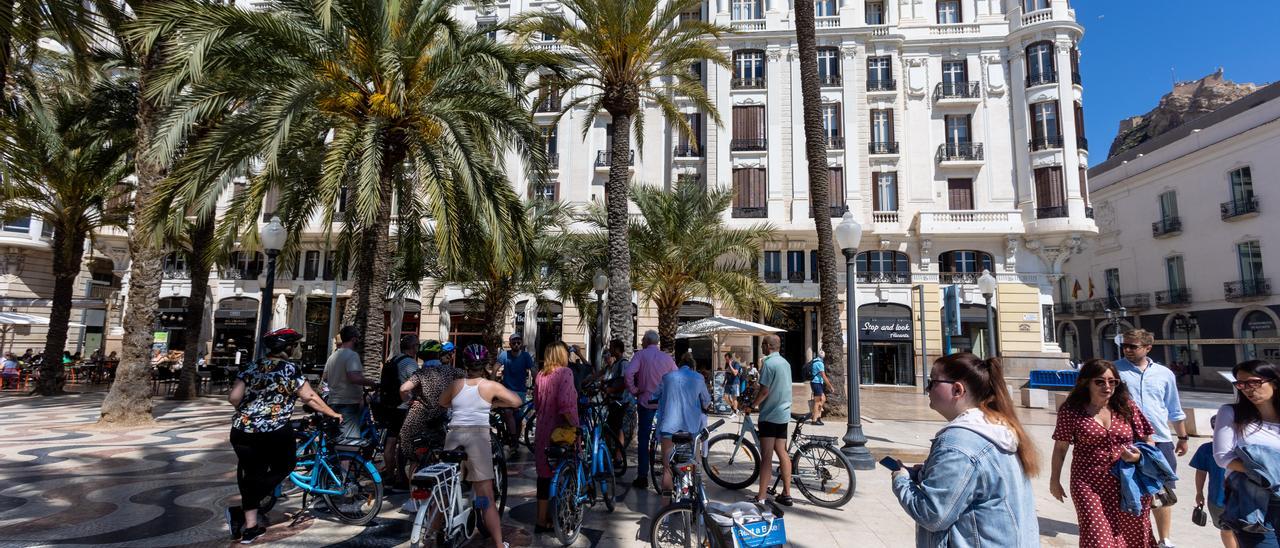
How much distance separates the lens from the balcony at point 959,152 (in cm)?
2711

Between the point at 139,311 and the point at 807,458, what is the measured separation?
11.7 m

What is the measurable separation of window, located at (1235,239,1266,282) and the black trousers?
1519 inches

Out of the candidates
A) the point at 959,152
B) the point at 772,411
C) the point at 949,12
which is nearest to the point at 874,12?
the point at 949,12

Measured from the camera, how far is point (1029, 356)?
2552 cm

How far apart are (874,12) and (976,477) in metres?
31.9

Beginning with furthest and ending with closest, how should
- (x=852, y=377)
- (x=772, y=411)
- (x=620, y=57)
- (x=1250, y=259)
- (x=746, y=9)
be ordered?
(x=746, y=9), (x=1250, y=259), (x=620, y=57), (x=852, y=377), (x=772, y=411)

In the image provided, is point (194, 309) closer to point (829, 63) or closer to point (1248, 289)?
point (829, 63)

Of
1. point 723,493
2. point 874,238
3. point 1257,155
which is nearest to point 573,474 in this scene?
point 723,493

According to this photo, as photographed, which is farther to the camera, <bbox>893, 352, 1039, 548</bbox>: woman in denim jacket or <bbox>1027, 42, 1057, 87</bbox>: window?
<bbox>1027, 42, 1057, 87</bbox>: window

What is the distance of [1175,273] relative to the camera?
1277 inches

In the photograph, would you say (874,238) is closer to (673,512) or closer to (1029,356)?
(1029,356)

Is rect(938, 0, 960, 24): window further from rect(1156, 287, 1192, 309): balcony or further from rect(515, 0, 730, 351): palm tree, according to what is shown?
rect(515, 0, 730, 351): palm tree

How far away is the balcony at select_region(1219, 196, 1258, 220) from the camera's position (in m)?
28.3

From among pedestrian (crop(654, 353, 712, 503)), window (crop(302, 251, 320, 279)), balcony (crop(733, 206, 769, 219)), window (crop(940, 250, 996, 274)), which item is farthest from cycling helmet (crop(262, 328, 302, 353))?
window (crop(302, 251, 320, 279))
